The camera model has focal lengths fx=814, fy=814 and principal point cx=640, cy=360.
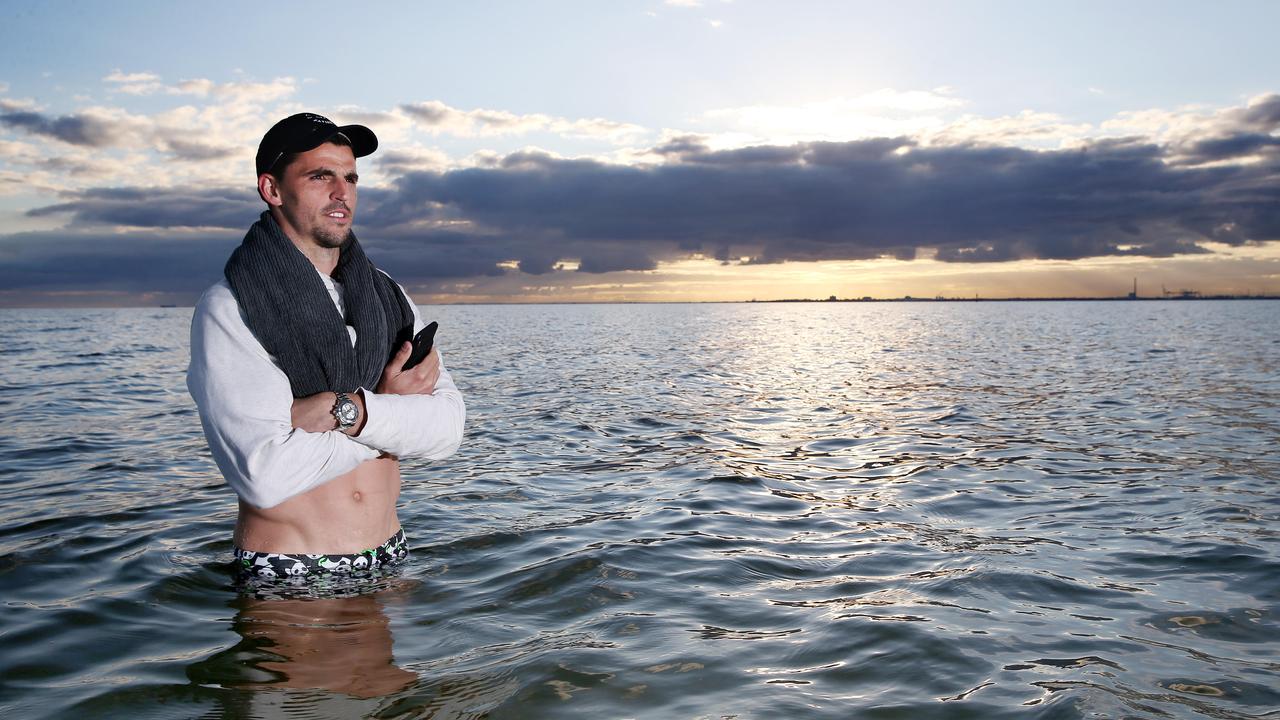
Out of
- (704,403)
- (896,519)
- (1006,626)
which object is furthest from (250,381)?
(704,403)

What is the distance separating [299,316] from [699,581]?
3.40 m

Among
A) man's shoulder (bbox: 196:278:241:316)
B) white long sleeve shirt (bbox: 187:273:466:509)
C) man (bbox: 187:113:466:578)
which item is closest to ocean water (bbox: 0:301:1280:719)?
man (bbox: 187:113:466:578)

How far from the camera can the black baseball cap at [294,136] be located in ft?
15.1

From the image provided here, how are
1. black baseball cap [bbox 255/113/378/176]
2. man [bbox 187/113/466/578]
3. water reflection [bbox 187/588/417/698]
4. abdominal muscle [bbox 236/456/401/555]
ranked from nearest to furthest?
water reflection [bbox 187/588/417/698]
man [bbox 187/113/466/578]
black baseball cap [bbox 255/113/378/176]
abdominal muscle [bbox 236/456/401/555]

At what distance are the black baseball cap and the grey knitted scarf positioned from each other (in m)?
0.35

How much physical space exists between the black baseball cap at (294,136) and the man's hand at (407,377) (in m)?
1.29

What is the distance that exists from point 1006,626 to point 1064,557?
1.95m

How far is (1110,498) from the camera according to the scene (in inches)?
350

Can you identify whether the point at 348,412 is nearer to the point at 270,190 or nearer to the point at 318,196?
the point at 318,196

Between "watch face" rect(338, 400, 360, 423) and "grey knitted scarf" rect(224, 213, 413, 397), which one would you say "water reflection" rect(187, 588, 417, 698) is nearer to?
"watch face" rect(338, 400, 360, 423)

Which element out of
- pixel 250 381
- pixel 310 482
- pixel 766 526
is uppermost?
pixel 250 381

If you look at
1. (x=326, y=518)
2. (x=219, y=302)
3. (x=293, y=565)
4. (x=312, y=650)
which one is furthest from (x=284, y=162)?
(x=312, y=650)

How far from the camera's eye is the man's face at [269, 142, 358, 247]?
15.4ft

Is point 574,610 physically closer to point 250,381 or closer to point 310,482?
point 310,482
